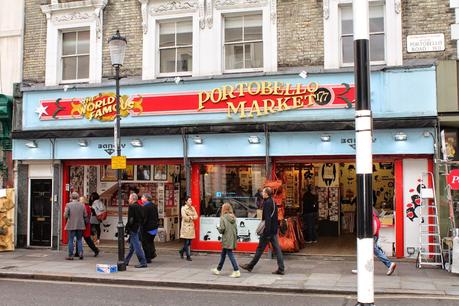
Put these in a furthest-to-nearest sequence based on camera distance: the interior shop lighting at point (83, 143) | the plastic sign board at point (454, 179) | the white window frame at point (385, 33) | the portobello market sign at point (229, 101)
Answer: the interior shop lighting at point (83, 143)
the portobello market sign at point (229, 101)
the white window frame at point (385, 33)
the plastic sign board at point (454, 179)

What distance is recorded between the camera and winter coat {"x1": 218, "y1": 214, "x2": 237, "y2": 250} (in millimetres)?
11523

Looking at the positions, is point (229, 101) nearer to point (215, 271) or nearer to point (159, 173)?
point (159, 173)

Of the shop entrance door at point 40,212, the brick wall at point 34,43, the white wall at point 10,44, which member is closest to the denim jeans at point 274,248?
the shop entrance door at point 40,212

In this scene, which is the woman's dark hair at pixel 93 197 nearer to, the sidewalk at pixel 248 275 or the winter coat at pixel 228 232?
the sidewalk at pixel 248 275

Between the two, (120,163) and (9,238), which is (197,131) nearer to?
(120,163)

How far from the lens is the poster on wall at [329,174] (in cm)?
1811

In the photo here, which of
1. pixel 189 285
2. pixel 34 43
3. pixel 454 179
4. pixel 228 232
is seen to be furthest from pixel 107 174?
pixel 454 179

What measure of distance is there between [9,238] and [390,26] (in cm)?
1261

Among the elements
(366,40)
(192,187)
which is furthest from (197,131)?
(366,40)

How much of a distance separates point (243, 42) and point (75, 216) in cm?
679

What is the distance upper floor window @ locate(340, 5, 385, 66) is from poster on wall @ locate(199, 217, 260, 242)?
5.09m

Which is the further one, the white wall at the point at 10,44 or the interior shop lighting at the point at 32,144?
the white wall at the point at 10,44

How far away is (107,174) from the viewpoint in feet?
58.1

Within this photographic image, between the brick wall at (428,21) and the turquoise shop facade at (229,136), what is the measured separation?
61cm
